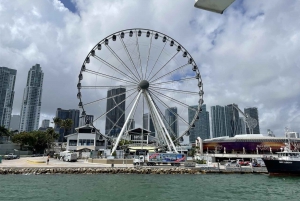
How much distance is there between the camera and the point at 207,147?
89562mm

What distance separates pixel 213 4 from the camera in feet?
10.9

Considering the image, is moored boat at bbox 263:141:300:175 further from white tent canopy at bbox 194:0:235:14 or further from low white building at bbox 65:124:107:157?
low white building at bbox 65:124:107:157

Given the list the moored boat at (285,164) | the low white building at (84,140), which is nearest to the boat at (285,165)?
the moored boat at (285,164)

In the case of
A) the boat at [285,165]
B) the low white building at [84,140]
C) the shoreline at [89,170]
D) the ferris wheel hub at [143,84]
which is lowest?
the shoreline at [89,170]

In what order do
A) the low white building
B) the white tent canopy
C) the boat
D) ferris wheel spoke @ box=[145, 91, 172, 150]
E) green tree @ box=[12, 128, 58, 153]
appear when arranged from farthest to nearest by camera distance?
green tree @ box=[12, 128, 58, 153]
the low white building
ferris wheel spoke @ box=[145, 91, 172, 150]
the boat
the white tent canopy

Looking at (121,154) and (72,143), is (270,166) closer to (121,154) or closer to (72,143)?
(121,154)

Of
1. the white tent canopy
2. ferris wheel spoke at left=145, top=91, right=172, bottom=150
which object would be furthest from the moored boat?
the white tent canopy

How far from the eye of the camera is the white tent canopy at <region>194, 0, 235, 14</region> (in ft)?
10.7

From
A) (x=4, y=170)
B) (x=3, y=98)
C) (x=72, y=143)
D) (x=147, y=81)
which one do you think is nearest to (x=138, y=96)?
(x=147, y=81)

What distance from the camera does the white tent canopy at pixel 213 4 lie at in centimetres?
325

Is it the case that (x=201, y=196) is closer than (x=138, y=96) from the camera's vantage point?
Yes

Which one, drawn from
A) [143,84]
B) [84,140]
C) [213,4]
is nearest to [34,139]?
[84,140]

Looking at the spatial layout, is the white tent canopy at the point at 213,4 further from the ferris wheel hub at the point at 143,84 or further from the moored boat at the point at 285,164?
the moored boat at the point at 285,164

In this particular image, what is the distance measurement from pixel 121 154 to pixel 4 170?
2215 centimetres
